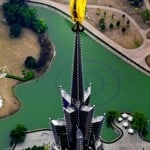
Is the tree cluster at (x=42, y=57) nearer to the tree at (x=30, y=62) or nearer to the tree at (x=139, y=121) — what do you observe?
the tree at (x=30, y=62)

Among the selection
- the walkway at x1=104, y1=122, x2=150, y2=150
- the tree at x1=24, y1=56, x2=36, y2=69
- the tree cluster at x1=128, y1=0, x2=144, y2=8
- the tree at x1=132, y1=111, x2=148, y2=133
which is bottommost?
the walkway at x1=104, y1=122, x2=150, y2=150

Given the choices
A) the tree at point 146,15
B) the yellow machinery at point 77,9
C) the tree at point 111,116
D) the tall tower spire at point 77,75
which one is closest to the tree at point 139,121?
the tree at point 111,116

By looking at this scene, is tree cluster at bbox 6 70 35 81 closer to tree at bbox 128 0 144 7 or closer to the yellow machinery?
tree at bbox 128 0 144 7

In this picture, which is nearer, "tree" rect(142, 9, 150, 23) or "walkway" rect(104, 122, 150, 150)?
"walkway" rect(104, 122, 150, 150)

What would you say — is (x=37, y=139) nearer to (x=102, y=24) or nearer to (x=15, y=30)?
(x=15, y=30)

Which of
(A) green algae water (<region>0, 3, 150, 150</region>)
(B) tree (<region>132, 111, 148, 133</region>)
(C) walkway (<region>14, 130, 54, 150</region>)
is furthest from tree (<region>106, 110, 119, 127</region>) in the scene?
(C) walkway (<region>14, 130, 54, 150</region>)

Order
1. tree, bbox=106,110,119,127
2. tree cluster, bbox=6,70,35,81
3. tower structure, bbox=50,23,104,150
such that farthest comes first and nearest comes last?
tree cluster, bbox=6,70,35,81
tree, bbox=106,110,119,127
tower structure, bbox=50,23,104,150

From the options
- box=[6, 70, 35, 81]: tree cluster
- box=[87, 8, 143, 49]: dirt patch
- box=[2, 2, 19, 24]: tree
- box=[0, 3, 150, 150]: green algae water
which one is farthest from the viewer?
box=[2, 2, 19, 24]: tree
